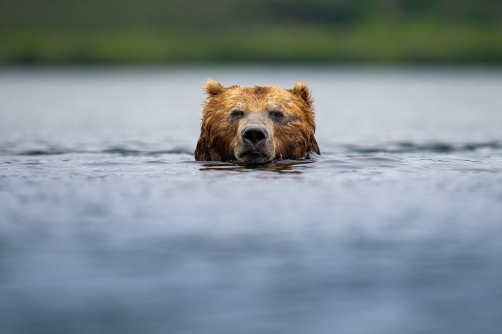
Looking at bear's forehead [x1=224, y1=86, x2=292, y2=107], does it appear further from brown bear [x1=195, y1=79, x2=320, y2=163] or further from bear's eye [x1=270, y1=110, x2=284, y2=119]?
bear's eye [x1=270, y1=110, x2=284, y2=119]

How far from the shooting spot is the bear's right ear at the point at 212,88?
1388 cm

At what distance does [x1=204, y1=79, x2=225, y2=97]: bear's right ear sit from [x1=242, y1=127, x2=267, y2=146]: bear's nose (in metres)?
1.75

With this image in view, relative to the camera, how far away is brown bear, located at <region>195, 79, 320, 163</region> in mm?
13062

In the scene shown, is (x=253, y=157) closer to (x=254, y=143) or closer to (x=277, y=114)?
(x=254, y=143)

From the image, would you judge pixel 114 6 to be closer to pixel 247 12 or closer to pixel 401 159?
pixel 247 12

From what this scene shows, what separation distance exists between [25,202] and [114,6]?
156 meters

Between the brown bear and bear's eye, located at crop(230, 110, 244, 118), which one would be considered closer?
the brown bear

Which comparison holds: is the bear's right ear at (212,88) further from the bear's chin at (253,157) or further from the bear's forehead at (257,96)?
the bear's chin at (253,157)

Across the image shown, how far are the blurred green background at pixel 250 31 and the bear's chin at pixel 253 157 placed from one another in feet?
311

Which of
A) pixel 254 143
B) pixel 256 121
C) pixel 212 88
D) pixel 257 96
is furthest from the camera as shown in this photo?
pixel 212 88

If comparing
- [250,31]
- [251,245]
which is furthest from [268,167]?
[250,31]

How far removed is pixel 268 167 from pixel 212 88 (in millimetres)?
2060

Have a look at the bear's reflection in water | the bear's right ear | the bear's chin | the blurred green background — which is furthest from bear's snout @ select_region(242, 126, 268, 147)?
the blurred green background

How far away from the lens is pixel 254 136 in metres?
12.4
